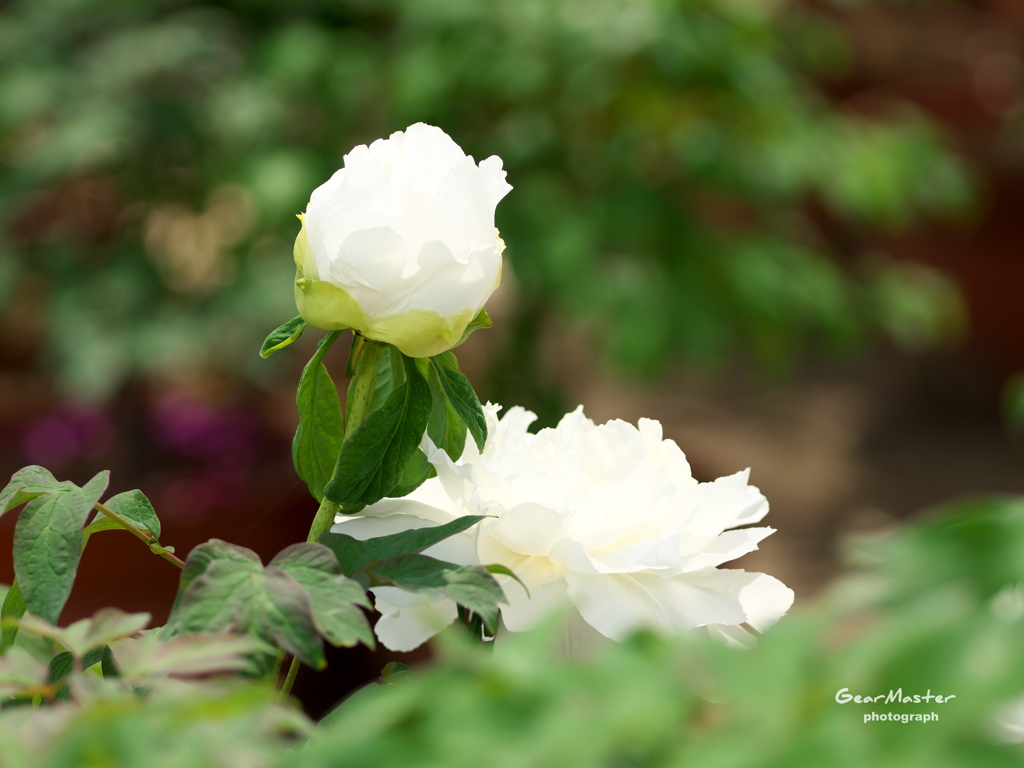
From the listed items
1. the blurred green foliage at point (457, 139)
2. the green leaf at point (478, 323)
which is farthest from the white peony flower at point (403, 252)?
the blurred green foliage at point (457, 139)

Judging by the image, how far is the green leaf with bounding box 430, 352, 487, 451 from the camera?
0.24 m

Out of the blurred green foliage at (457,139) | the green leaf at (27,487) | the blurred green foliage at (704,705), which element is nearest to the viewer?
the blurred green foliage at (704,705)

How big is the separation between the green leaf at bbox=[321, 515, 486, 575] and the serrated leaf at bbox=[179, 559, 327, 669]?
0.03 meters

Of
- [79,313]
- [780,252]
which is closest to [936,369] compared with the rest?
[780,252]

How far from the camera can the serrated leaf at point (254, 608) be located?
0.18 meters

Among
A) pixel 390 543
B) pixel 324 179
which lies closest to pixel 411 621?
pixel 390 543

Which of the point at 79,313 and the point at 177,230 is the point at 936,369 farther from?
the point at 79,313

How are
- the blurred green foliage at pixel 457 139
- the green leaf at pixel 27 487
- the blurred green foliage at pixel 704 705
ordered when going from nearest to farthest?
the blurred green foliage at pixel 704 705, the green leaf at pixel 27 487, the blurred green foliage at pixel 457 139

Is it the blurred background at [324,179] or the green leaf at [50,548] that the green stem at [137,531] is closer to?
the green leaf at [50,548]

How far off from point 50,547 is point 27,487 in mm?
20

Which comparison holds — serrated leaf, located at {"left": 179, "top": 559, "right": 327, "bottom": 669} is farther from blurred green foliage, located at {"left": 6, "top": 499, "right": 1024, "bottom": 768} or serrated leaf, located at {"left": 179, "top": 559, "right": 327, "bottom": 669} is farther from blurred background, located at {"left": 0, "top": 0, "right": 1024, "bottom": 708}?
blurred background, located at {"left": 0, "top": 0, "right": 1024, "bottom": 708}

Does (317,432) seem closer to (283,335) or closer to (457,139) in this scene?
(283,335)

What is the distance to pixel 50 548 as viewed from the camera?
0.21 meters

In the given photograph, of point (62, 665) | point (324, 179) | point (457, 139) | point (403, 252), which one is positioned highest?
point (457, 139)
